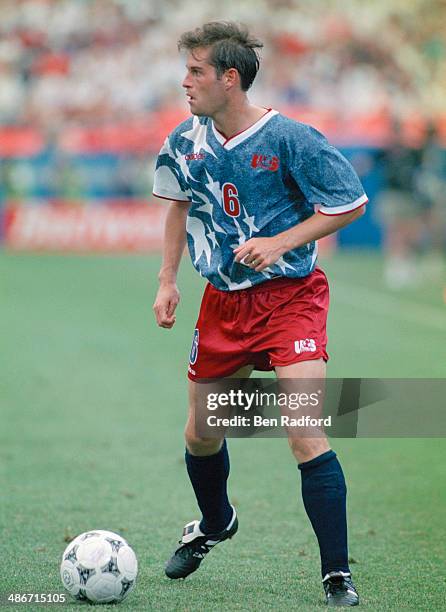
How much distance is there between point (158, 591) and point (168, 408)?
15.0 ft

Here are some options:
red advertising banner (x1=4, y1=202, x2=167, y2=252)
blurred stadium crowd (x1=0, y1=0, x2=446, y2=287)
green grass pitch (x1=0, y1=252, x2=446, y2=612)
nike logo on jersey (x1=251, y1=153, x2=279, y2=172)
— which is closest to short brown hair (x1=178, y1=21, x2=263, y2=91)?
nike logo on jersey (x1=251, y1=153, x2=279, y2=172)

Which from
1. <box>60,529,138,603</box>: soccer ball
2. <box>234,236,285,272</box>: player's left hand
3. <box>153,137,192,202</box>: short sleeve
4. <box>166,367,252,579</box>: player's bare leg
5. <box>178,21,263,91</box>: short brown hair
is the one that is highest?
<box>178,21,263,91</box>: short brown hair

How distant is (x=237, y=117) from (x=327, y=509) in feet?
4.87

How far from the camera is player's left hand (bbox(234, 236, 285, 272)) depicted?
4211 mm

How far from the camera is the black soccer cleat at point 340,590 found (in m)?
4.15

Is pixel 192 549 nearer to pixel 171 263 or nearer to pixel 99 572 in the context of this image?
pixel 99 572

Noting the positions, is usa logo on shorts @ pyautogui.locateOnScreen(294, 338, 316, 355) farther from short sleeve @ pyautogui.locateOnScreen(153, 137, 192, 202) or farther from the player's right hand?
short sleeve @ pyautogui.locateOnScreen(153, 137, 192, 202)

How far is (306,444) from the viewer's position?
421 cm

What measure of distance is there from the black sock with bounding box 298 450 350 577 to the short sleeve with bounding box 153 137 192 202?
1226mm

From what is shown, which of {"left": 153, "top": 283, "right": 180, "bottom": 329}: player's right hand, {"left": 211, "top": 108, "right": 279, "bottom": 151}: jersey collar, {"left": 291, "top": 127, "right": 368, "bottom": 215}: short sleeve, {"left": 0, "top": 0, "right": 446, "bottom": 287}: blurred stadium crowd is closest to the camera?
{"left": 291, "top": 127, "right": 368, "bottom": 215}: short sleeve

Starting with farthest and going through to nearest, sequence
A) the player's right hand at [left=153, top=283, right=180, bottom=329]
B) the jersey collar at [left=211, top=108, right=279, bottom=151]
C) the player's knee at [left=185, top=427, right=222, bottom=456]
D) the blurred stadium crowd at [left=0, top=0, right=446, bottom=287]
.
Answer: the blurred stadium crowd at [left=0, top=0, right=446, bottom=287] → the player's right hand at [left=153, top=283, right=180, bottom=329] → the player's knee at [left=185, top=427, right=222, bottom=456] → the jersey collar at [left=211, top=108, right=279, bottom=151]

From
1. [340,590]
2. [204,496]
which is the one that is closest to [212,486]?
[204,496]

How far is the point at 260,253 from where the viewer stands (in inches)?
166

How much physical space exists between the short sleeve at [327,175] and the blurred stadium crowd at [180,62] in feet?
85.6
